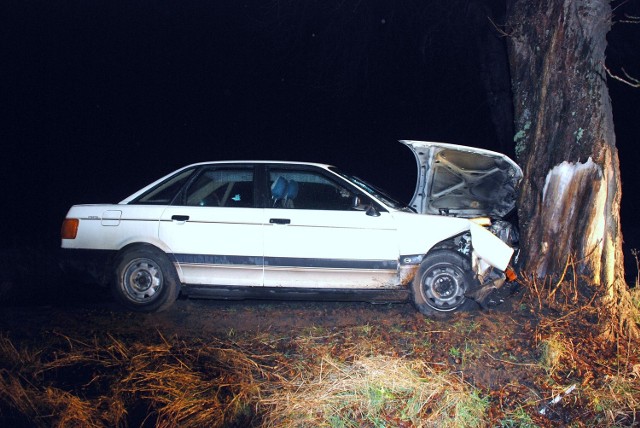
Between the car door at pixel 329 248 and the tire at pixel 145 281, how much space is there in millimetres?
1072

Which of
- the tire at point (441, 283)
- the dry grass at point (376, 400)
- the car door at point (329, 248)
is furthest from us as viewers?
the tire at point (441, 283)

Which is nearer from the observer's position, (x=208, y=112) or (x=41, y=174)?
(x=41, y=174)

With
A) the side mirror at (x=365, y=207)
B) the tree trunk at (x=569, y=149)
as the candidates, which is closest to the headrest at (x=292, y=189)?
the side mirror at (x=365, y=207)

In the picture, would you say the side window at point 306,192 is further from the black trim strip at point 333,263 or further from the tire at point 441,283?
the tire at point 441,283

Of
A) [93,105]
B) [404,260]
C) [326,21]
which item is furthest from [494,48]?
[93,105]

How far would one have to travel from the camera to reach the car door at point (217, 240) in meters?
6.49

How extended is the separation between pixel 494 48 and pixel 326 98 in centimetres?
1100

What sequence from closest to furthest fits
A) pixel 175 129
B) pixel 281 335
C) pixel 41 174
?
pixel 281 335, pixel 41 174, pixel 175 129

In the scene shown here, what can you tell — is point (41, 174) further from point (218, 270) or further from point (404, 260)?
point (404, 260)

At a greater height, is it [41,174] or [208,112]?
[208,112]

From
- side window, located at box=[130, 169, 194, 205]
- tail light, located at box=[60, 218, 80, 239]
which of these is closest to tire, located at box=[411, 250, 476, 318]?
side window, located at box=[130, 169, 194, 205]

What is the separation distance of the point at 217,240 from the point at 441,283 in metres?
2.45

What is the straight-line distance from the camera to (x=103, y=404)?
15.1 feet

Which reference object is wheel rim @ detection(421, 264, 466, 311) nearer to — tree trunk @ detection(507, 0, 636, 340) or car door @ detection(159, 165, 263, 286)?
tree trunk @ detection(507, 0, 636, 340)
